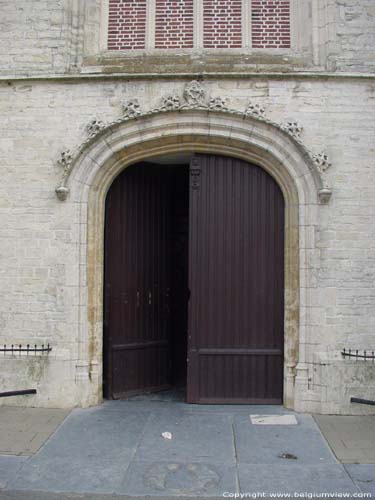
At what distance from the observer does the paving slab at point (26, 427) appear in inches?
192

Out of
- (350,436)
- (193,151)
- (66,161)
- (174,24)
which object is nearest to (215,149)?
(193,151)

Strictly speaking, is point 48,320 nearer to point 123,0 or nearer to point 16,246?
point 16,246

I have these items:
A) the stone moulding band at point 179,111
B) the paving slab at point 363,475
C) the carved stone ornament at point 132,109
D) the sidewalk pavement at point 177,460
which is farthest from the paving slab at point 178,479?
the carved stone ornament at point 132,109

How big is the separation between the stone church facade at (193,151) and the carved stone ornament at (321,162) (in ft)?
0.05

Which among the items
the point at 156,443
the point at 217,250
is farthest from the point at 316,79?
the point at 156,443

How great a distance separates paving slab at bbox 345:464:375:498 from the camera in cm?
403

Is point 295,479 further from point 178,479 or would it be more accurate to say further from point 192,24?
point 192,24

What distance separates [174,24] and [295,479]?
582 centimetres

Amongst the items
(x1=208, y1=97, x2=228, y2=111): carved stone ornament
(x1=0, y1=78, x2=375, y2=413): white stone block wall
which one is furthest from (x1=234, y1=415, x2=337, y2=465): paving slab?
(x1=208, y1=97, x2=228, y2=111): carved stone ornament

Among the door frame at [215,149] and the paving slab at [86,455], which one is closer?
the paving slab at [86,455]

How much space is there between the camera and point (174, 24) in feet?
21.8

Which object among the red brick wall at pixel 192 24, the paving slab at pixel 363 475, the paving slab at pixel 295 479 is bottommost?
the paving slab at pixel 295 479

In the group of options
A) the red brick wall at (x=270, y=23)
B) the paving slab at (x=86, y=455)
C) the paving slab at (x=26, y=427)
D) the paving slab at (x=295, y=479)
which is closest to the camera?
the paving slab at (x=295, y=479)

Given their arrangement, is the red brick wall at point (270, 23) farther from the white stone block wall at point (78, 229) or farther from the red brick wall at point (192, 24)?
the white stone block wall at point (78, 229)
